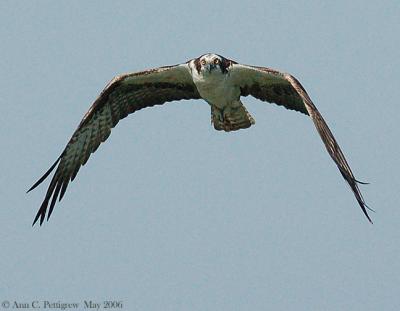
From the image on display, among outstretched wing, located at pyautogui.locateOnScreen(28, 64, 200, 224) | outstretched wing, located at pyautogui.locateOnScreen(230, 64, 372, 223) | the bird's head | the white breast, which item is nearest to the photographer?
outstretched wing, located at pyautogui.locateOnScreen(230, 64, 372, 223)

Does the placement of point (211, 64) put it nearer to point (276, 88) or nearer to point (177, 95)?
point (276, 88)

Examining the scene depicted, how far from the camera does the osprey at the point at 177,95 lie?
47.6 feet

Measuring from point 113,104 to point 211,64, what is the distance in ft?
6.89

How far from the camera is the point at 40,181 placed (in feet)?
46.4

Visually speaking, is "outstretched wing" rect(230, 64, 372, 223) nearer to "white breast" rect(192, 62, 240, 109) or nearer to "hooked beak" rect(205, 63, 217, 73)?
"white breast" rect(192, 62, 240, 109)

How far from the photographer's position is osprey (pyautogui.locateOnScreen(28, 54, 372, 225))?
Result: 14.5 m

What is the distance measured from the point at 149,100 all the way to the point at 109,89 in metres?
0.87

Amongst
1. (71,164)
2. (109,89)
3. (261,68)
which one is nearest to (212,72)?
(261,68)

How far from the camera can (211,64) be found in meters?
14.2

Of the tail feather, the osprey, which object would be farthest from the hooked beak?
the tail feather

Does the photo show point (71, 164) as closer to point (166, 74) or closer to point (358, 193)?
point (166, 74)

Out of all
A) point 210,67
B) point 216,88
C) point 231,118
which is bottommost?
point 231,118

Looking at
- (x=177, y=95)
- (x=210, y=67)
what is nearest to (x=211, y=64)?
(x=210, y=67)

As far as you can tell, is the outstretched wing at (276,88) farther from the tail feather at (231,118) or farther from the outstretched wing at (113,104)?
the outstretched wing at (113,104)
